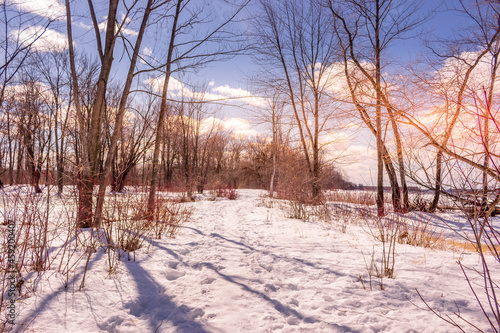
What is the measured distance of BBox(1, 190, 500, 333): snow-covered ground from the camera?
191 cm

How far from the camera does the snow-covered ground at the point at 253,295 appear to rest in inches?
75.2

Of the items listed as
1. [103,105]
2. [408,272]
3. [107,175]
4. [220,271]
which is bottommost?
[220,271]

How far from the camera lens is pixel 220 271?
10.5ft

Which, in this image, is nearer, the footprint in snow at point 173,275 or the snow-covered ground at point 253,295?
the snow-covered ground at point 253,295

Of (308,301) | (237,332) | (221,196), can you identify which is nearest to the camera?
(237,332)

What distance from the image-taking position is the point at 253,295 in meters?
2.54

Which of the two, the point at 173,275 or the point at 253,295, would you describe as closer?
the point at 253,295

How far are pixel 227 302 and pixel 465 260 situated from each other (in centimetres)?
332

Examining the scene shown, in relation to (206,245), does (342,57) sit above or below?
above

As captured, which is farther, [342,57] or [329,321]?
[342,57]

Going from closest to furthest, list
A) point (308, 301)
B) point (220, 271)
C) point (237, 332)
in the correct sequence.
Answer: point (237, 332) → point (308, 301) → point (220, 271)

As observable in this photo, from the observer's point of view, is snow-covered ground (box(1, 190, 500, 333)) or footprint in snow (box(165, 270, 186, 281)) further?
footprint in snow (box(165, 270, 186, 281))

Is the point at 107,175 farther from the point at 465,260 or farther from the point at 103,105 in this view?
the point at 465,260

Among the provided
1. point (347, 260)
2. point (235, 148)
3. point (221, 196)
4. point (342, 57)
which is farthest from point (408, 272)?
point (235, 148)
